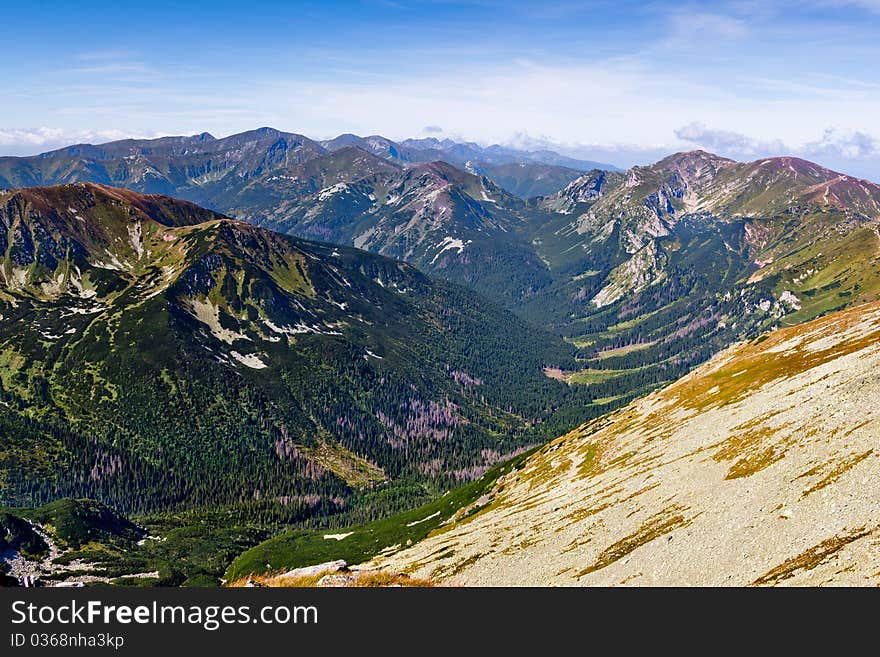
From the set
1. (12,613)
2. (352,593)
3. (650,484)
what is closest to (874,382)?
(650,484)

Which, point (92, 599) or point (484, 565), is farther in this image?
point (484, 565)

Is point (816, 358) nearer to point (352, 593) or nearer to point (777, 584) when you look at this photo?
point (777, 584)

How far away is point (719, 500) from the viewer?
81125 millimetres

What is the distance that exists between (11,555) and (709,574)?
208384 millimetres

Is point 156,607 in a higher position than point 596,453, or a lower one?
higher

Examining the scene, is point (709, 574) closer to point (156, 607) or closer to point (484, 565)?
point (484, 565)

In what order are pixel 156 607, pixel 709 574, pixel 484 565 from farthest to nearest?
pixel 484 565 → pixel 709 574 → pixel 156 607

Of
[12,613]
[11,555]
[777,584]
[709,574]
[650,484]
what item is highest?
[12,613]

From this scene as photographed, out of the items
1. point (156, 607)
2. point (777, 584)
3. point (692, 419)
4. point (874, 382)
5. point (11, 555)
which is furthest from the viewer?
point (11, 555)

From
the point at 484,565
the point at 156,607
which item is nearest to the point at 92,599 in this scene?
the point at 156,607

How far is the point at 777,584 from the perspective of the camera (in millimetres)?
53781

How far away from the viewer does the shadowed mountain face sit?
6184 centimetres

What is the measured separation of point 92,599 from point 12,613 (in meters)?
5.08

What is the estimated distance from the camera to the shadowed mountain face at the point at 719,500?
61.8 m
